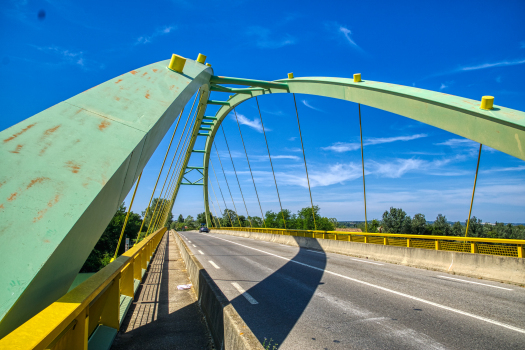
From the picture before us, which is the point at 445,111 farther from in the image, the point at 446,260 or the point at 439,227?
the point at 439,227

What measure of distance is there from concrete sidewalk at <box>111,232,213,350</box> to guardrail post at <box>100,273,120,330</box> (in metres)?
0.20

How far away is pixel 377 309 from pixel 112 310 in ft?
13.3

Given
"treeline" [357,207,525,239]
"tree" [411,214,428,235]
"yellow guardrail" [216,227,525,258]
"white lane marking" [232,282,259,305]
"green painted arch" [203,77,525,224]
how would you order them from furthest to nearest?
"tree" [411,214,428,235] < "treeline" [357,207,525,239] < "yellow guardrail" [216,227,525,258] < "white lane marking" [232,282,259,305] < "green painted arch" [203,77,525,224]

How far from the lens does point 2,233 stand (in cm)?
214

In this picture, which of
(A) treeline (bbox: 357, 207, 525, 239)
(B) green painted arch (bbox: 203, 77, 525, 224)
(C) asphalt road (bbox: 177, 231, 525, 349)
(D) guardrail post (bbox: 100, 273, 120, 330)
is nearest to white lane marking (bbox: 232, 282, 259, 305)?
(C) asphalt road (bbox: 177, 231, 525, 349)

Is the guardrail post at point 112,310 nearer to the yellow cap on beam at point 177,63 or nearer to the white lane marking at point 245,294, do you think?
the white lane marking at point 245,294

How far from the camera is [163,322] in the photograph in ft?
14.2

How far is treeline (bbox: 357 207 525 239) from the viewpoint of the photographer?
153 feet

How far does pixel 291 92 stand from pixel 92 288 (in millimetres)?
11917

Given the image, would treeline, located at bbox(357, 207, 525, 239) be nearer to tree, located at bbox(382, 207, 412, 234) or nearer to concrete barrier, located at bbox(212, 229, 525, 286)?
tree, located at bbox(382, 207, 412, 234)

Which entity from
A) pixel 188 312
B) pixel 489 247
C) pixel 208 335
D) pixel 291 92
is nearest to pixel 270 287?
pixel 188 312

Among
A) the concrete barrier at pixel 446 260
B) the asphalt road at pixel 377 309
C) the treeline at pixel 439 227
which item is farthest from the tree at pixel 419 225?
the asphalt road at pixel 377 309

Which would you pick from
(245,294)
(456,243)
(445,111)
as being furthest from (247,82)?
(456,243)

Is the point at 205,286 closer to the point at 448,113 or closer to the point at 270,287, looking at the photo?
the point at 270,287
